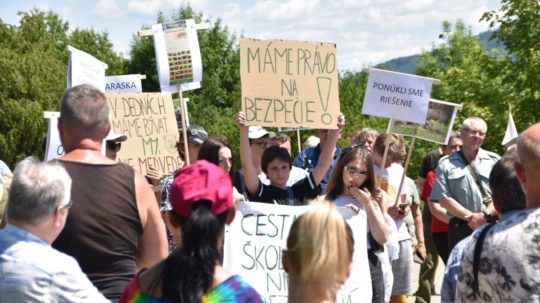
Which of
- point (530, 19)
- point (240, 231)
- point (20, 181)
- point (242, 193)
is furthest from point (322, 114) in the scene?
point (530, 19)

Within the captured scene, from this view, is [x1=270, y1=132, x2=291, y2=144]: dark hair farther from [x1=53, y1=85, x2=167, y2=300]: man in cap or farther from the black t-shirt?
[x1=53, y1=85, x2=167, y2=300]: man in cap

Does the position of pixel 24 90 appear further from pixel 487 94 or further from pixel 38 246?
pixel 38 246

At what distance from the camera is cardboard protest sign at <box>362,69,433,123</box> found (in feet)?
29.1

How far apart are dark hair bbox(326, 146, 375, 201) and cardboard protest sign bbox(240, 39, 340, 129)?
976 millimetres

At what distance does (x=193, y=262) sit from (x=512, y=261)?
133 cm

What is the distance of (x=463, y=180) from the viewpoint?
8828 millimetres

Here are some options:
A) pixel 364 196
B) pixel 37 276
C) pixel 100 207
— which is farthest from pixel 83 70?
pixel 37 276

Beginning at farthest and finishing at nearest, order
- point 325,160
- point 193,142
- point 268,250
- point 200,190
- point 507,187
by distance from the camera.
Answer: point 193,142
point 325,160
point 268,250
point 507,187
point 200,190

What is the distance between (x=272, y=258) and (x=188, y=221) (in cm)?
321

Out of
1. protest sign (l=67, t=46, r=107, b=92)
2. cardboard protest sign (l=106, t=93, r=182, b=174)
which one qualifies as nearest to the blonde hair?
protest sign (l=67, t=46, r=107, b=92)

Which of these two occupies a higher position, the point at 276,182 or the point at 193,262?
the point at 193,262

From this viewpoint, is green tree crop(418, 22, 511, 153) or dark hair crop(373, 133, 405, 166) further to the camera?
green tree crop(418, 22, 511, 153)

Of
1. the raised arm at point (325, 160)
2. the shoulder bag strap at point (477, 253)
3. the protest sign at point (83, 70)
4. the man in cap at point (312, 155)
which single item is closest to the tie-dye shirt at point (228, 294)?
the shoulder bag strap at point (477, 253)

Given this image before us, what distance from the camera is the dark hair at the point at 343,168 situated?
21.7ft
